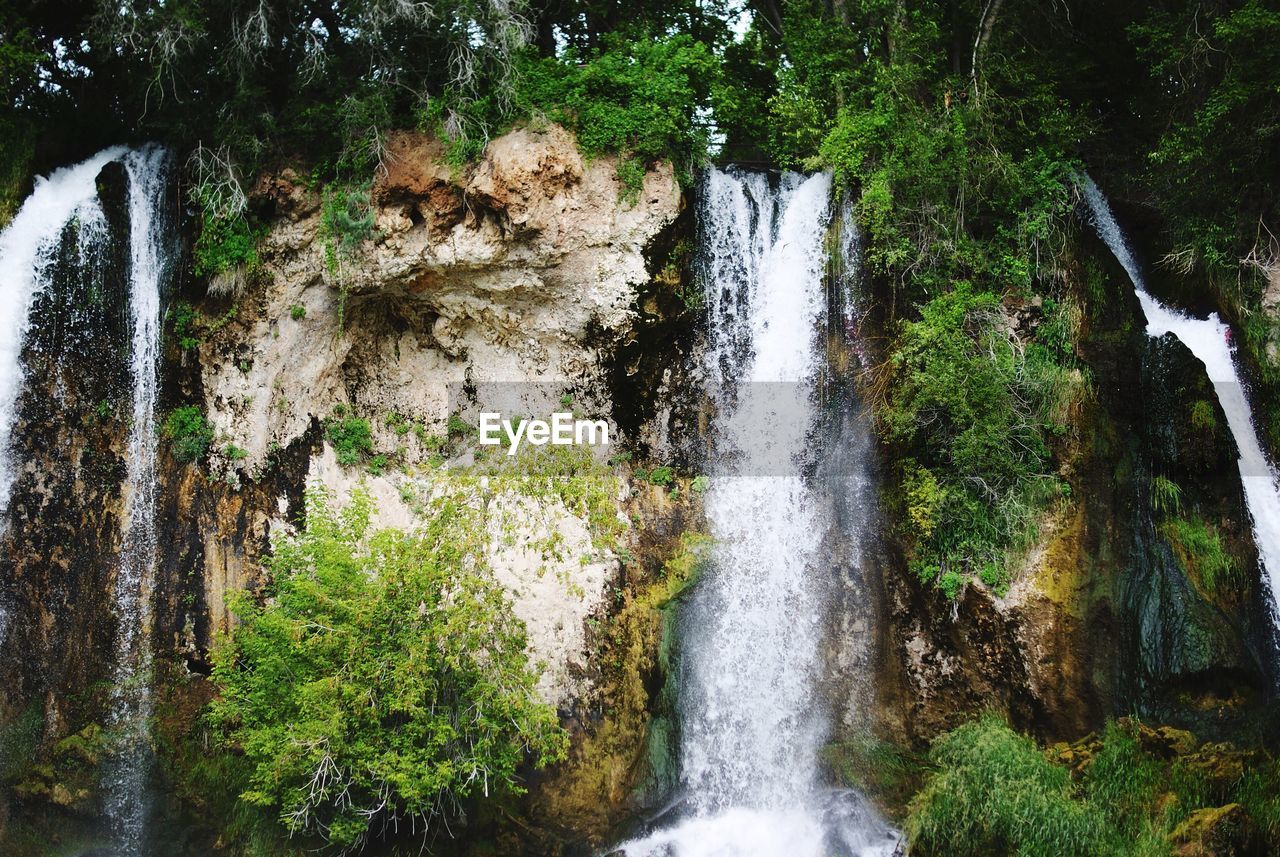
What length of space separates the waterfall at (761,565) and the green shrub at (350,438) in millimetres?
3914

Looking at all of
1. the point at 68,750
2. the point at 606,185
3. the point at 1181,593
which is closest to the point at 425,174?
the point at 606,185

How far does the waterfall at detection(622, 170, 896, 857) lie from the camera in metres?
9.25

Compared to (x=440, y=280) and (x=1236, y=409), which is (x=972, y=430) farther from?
(x=440, y=280)

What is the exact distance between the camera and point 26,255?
925cm

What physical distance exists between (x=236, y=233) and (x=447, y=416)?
3.01m

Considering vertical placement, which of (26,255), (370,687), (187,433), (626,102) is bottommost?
(370,687)

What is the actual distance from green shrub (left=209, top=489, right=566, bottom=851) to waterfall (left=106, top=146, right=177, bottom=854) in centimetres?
141

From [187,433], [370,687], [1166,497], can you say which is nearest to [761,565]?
[1166,497]

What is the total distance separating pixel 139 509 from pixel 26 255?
2777 millimetres

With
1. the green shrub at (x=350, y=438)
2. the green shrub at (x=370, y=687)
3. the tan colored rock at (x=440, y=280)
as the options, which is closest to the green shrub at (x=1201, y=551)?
the tan colored rock at (x=440, y=280)

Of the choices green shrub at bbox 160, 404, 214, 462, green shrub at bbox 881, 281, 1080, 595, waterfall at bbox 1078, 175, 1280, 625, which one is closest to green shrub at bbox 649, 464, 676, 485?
green shrub at bbox 881, 281, 1080, 595

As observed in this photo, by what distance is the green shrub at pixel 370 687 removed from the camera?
7.73 m

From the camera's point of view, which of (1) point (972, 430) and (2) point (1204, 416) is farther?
(1) point (972, 430)

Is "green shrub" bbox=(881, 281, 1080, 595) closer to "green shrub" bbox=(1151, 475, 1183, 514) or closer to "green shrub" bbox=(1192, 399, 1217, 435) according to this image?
"green shrub" bbox=(1151, 475, 1183, 514)
